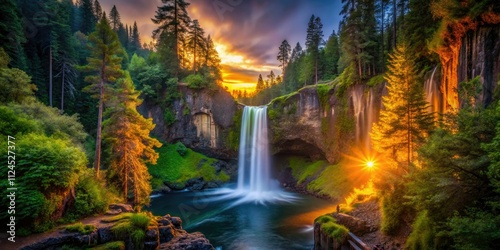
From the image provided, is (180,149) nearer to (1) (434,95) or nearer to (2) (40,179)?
(2) (40,179)

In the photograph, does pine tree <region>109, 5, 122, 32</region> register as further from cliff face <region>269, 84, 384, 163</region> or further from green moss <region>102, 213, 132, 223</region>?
green moss <region>102, 213, 132, 223</region>

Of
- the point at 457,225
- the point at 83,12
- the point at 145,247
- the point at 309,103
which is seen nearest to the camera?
the point at 457,225

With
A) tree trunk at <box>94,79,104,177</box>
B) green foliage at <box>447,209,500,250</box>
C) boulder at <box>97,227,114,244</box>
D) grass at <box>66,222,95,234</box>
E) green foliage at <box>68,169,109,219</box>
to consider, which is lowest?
boulder at <box>97,227,114,244</box>

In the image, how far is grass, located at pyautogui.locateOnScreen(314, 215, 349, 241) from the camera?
11.8 metres

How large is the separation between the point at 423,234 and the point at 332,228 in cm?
452

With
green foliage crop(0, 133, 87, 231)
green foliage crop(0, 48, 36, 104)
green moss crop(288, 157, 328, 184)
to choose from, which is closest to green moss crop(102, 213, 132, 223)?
green foliage crop(0, 133, 87, 231)

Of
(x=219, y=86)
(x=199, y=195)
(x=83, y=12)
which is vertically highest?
(x=83, y=12)

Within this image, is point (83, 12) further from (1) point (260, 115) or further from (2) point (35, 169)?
(2) point (35, 169)

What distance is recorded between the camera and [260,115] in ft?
125

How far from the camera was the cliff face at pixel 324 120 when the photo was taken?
2745 centimetres

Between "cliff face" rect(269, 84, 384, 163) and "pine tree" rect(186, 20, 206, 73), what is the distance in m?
16.4

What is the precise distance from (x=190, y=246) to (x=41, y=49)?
1297 inches

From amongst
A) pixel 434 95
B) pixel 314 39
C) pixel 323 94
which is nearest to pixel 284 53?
pixel 314 39

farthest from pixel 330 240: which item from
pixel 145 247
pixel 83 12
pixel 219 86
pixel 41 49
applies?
pixel 83 12
